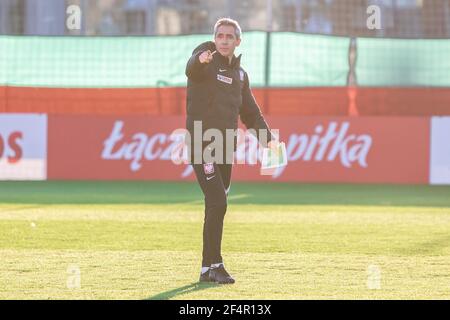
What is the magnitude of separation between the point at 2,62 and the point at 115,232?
1017 cm

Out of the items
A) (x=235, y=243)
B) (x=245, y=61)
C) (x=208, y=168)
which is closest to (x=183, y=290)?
(x=208, y=168)

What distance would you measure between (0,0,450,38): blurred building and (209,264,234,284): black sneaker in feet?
65.7

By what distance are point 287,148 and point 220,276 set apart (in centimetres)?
1167

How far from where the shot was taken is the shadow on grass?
8.88m

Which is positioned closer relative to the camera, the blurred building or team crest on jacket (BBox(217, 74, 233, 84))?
team crest on jacket (BBox(217, 74, 233, 84))

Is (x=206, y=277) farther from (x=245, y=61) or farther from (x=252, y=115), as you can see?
(x=245, y=61)

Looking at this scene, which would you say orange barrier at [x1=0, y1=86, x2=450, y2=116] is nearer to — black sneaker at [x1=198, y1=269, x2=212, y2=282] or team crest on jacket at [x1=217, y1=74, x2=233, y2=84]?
team crest on jacket at [x1=217, y1=74, x2=233, y2=84]

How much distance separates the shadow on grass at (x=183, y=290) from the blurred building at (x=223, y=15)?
20.2 m

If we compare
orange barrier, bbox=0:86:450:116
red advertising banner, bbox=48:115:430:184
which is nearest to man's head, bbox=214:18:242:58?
red advertising banner, bbox=48:115:430:184

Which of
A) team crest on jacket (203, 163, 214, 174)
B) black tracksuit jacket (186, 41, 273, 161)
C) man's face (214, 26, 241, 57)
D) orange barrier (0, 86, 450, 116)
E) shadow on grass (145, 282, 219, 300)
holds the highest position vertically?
man's face (214, 26, 241, 57)

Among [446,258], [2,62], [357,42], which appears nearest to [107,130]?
[2,62]

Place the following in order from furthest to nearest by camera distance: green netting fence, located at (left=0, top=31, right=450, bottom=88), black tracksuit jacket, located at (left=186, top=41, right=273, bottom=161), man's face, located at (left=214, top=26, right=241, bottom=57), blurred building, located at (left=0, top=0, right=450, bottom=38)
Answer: blurred building, located at (left=0, top=0, right=450, bottom=38) → green netting fence, located at (left=0, top=31, right=450, bottom=88) → black tracksuit jacket, located at (left=186, top=41, right=273, bottom=161) → man's face, located at (left=214, top=26, right=241, bottom=57)

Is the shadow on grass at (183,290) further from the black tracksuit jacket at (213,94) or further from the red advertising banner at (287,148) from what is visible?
the red advertising banner at (287,148)

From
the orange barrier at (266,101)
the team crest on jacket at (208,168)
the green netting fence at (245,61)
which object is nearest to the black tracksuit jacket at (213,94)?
the team crest on jacket at (208,168)
